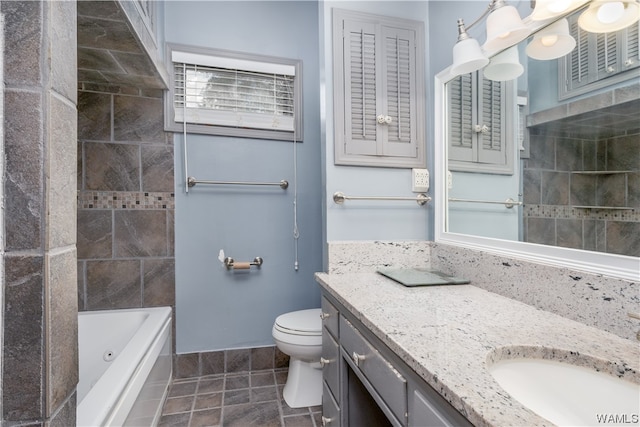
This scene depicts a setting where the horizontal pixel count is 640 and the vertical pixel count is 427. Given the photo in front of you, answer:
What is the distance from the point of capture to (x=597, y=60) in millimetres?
881

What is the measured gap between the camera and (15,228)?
19.5 inches

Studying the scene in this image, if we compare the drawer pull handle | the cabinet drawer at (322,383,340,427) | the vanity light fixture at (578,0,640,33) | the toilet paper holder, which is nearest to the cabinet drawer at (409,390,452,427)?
the drawer pull handle

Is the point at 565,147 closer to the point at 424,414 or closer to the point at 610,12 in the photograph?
the point at 610,12

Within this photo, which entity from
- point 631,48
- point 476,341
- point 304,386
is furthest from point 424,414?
point 304,386

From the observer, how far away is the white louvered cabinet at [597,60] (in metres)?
0.80

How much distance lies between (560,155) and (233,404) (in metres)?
1.99

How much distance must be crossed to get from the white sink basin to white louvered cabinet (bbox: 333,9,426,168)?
1.15m

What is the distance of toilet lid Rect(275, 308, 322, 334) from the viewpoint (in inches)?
65.2

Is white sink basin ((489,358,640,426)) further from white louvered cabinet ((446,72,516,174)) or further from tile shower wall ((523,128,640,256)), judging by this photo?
white louvered cabinet ((446,72,516,174))

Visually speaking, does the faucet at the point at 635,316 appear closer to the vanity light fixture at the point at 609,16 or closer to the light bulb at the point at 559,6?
the vanity light fixture at the point at 609,16

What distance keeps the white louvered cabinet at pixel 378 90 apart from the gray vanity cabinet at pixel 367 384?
2.73 feet

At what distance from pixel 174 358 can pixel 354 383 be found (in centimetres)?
140

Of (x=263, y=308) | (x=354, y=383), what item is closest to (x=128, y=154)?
(x=263, y=308)

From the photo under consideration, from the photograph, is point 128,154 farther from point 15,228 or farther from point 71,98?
point 15,228
